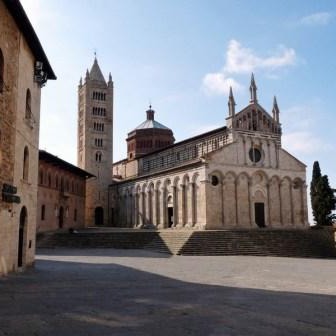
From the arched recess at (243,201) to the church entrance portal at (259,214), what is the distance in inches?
55.9

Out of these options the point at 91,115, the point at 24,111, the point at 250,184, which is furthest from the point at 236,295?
the point at 91,115

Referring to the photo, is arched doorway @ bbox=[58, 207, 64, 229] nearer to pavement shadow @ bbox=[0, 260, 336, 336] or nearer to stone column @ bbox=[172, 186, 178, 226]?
stone column @ bbox=[172, 186, 178, 226]

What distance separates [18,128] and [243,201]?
30.0 meters

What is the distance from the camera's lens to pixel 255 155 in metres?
44.2

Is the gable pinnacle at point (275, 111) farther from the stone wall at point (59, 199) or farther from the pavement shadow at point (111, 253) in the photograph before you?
the stone wall at point (59, 199)

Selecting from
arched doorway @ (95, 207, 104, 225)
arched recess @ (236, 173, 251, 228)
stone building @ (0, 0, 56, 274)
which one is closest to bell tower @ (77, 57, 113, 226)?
arched doorway @ (95, 207, 104, 225)

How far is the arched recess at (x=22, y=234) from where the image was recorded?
667 inches

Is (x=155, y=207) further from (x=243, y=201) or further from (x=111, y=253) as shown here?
(x=111, y=253)

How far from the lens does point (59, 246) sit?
120 ft

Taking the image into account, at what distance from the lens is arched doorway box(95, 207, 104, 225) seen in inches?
2306

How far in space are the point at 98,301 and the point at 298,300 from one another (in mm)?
5049

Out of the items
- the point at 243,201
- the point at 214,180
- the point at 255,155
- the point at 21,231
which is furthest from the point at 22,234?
the point at 255,155

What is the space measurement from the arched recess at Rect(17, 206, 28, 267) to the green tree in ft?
136

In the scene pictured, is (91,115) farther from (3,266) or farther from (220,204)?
(3,266)
